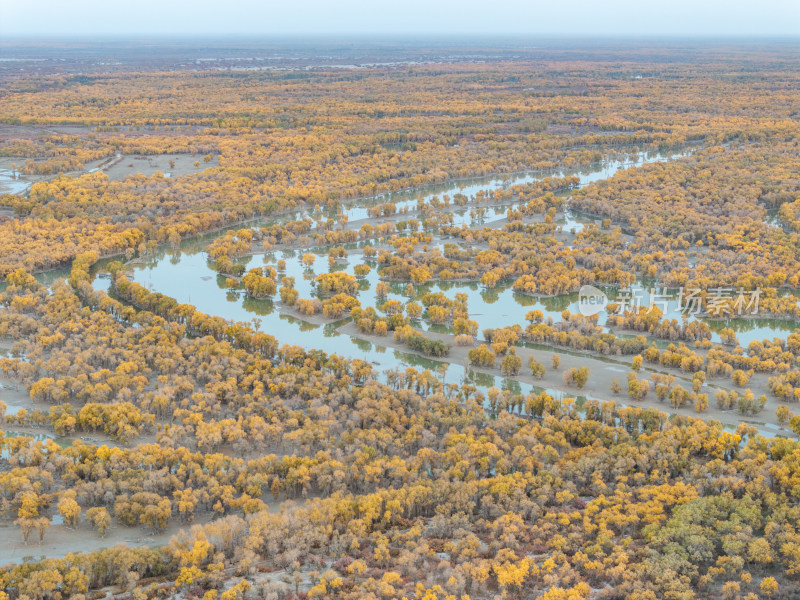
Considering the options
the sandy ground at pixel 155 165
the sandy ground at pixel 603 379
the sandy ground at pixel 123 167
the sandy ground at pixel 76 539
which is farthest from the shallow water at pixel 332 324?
the sandy ground at pixel 123 167

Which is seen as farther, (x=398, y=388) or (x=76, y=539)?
(x=398, y=388)

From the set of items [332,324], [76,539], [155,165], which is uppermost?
[155,165]

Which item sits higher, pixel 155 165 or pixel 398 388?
pixel 155 165

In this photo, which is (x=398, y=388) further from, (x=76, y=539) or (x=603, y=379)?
(x=76, y=539)

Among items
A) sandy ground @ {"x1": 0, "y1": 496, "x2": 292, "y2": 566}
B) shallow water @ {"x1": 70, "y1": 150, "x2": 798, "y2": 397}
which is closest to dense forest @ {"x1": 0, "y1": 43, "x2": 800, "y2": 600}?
sandy ground @ {"x1": 0, "y1": 496, "x2": 292, "y2": 566}

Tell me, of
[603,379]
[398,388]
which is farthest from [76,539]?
[603,379]

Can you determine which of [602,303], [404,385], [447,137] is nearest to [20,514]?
[404,385]

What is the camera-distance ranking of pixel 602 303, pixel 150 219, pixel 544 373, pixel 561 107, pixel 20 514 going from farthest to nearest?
pixel 561 107, pixel 150 219, pixel 602 303, pixel 544 373, pixel 20 514

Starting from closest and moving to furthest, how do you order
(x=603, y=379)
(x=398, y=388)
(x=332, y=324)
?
1. (x=398, y=388)
2. (x=603, y=379)
3. (x=332, y=324)

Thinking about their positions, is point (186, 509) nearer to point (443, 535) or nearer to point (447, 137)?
point (443, 535)
